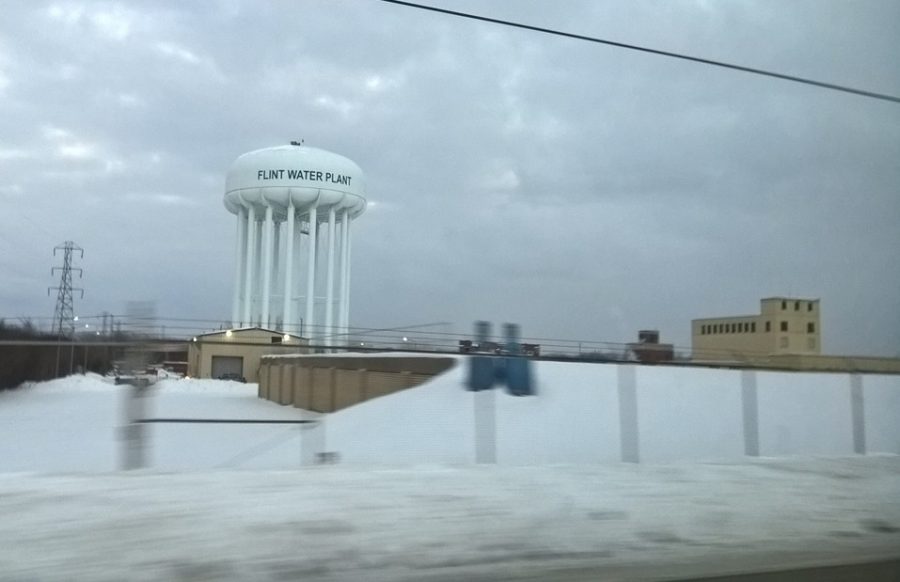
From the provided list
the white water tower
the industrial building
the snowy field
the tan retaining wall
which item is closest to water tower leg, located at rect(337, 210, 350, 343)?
the white water tower

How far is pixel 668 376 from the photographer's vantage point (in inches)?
734

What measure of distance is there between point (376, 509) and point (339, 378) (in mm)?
11887

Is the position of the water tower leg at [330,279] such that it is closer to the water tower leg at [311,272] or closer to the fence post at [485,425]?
the water tower leg at [311,272]

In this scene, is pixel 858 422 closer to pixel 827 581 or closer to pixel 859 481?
pixel 859 481

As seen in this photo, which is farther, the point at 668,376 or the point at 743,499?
the point at 668,376

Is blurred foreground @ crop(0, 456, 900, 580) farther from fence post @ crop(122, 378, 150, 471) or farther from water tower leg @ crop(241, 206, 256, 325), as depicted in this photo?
water tower leg @ crop(241, 206, 256, 325)

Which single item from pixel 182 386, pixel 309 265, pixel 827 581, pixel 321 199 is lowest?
pixel 827 581

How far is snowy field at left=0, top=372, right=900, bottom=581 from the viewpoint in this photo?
6512 millimetres

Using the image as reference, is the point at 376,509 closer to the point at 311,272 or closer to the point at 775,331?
the point at 775,331

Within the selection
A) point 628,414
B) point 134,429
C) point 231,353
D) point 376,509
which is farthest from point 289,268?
point 376,509

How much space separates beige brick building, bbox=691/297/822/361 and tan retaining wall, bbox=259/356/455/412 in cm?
1512

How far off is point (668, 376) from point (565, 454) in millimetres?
4330

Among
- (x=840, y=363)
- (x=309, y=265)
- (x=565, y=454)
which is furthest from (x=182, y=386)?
(x=309, y=265)

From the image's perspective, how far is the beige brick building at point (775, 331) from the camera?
1270 inches
